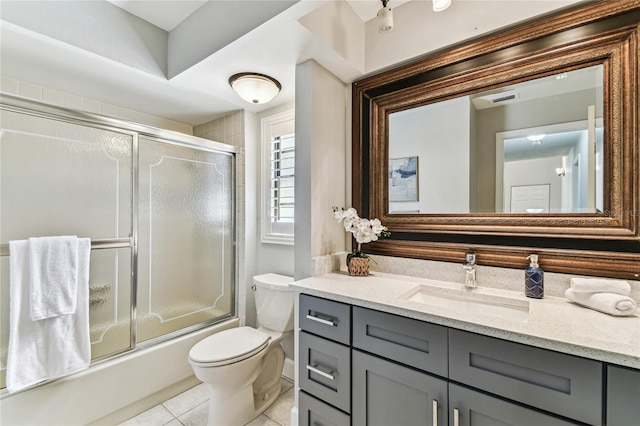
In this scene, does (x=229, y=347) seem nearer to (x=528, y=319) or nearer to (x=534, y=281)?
(x=528, y=319)

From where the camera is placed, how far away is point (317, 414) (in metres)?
1.36

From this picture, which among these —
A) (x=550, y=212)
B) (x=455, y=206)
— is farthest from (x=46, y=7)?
(x=550, y=212)

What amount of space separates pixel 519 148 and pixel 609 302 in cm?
71

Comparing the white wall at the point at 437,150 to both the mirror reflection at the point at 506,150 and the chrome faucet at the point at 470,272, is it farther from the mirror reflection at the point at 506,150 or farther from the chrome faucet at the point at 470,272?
the chrome faucet at the point at 470,272

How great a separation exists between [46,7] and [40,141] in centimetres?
68

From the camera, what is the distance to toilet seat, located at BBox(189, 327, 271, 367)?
5.07 feet

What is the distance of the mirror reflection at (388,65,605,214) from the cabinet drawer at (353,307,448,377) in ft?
2.34

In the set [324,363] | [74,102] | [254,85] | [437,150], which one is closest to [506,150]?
[437,150]

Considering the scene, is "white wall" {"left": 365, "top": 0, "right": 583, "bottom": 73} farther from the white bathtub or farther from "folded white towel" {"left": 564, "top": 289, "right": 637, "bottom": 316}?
the white bathtub

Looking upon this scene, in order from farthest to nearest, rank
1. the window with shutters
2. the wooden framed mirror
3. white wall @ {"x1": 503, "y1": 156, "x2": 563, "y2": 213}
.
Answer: the window with shutters, white wall @ {"x1": 503, "y1": 156, "x2": 563, "y2": 213}, the wooden framed mirror

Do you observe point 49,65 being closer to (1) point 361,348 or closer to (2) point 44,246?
(2) point 44,246

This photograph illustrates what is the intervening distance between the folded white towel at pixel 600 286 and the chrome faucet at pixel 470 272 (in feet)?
1.17

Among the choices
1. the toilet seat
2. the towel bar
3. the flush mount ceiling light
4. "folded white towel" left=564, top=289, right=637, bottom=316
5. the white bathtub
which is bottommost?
the white bathtub

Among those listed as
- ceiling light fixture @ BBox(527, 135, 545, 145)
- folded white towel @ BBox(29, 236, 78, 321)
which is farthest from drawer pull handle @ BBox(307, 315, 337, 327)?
folded white towel @ BBox(29, 236, 78, 321)
